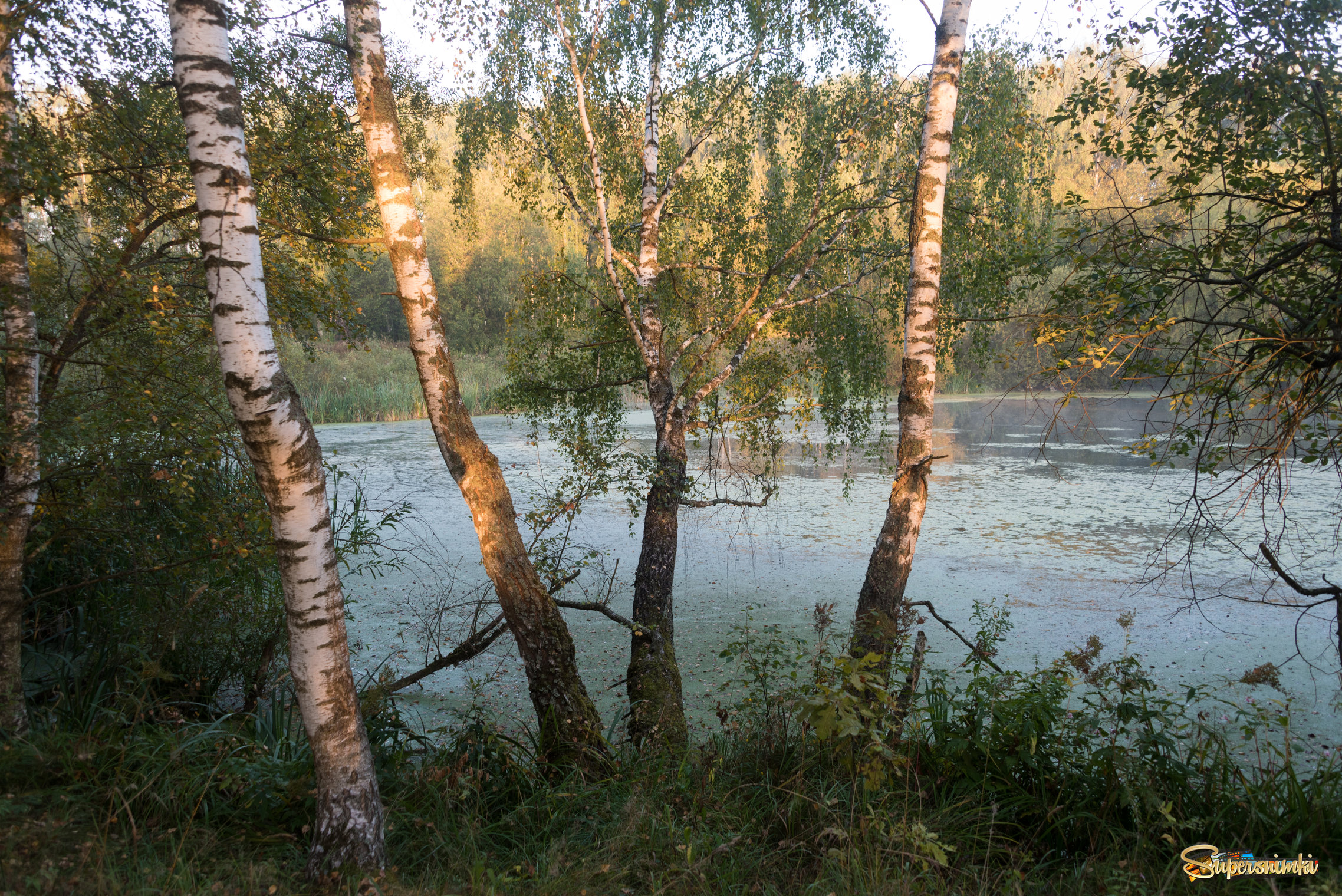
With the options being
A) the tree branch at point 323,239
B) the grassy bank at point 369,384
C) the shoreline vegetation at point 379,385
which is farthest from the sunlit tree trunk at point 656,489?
the grassy bank at point 369,384

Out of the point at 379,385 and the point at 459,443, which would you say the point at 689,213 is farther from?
the point at 379,385

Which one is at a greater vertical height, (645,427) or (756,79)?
(756,79)

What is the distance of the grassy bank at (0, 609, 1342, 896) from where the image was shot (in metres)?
2.12

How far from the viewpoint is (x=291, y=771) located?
2680mm

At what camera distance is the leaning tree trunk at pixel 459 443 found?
3.18 meters

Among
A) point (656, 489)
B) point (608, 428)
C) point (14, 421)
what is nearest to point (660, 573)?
point (656, 489)

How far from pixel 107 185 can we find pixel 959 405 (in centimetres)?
1814

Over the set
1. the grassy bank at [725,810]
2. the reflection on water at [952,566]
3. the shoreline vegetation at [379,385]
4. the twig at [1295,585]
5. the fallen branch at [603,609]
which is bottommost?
the reflection on water at [952,566]

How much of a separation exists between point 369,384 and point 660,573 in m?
17.1

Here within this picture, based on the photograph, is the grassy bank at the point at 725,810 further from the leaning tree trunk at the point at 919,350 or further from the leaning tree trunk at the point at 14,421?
the leaning tree trunk at the point at 919,350

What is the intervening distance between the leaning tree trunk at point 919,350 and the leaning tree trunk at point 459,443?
4.68 feet

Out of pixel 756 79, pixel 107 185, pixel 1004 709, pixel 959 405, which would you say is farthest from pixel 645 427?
pixel 1004 709

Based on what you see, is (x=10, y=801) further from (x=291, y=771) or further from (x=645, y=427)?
(x=645, y=427)

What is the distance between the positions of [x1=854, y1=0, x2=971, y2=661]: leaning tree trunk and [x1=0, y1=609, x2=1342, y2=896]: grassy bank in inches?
29.7
